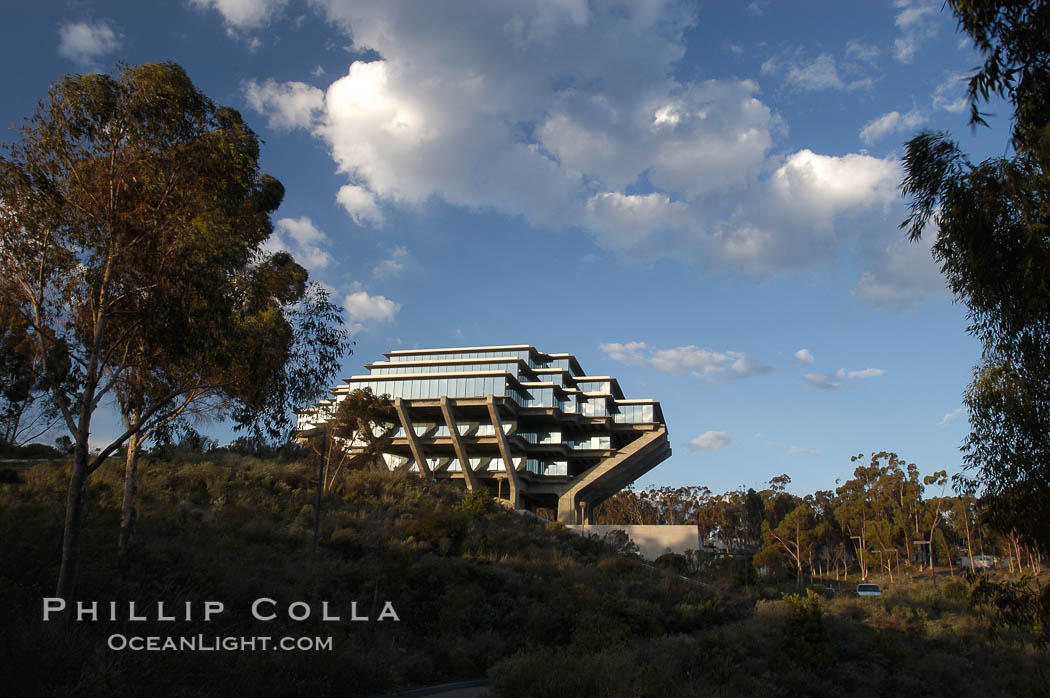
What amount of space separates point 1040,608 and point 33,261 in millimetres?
19483

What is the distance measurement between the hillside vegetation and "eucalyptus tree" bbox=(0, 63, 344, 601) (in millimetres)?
4074

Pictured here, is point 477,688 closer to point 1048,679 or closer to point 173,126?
point 173,126

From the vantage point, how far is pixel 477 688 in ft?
47.9

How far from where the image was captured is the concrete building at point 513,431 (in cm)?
6712

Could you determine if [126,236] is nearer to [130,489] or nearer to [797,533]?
[130,489]

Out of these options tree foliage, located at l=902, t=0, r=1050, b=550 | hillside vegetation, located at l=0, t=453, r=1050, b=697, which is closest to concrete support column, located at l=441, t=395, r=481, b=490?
hillside vegetation, located at l=0, t=453, r=1050, b=697

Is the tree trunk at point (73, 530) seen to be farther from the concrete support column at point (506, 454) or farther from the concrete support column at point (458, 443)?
the concrete support column at point (458, 443)

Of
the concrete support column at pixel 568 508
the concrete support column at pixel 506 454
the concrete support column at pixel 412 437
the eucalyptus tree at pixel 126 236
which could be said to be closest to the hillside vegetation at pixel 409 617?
the eucalyptus tree at pixel 126 236

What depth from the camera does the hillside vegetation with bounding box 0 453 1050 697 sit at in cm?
1118

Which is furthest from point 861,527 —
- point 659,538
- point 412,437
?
point 412,437

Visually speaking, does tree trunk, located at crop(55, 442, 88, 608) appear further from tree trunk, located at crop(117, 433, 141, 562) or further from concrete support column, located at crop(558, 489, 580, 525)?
concrete support column, located at crop(558, 489, 580, 525)

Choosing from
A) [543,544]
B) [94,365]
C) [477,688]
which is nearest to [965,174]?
[477,688]

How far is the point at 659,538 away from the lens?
2335 inches

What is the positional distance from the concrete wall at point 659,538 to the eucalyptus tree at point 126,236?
49043mm
